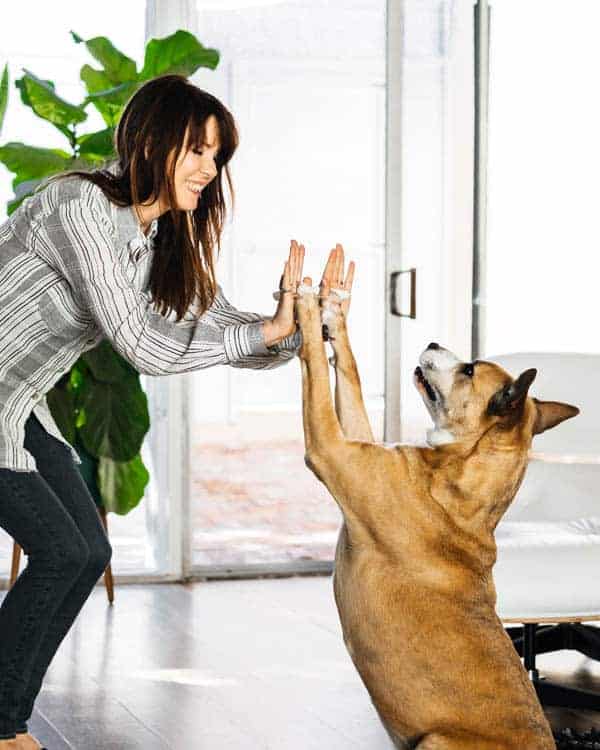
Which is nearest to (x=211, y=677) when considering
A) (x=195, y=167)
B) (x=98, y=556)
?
(x=98, y=556)

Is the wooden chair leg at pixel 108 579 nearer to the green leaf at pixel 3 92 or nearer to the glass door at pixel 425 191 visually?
the glass door at pixel 425 191

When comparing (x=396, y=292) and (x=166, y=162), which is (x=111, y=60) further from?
(x=166, y=162)

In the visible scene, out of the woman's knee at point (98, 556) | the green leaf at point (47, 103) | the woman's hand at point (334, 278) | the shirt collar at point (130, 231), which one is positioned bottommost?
the woman's knee at point (98, 556)

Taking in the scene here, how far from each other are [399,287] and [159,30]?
1369mm

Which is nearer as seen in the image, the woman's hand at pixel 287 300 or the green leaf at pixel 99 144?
the woman's hand at pixel 287 300

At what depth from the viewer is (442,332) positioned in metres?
5.20

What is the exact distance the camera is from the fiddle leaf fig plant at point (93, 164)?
430 cm

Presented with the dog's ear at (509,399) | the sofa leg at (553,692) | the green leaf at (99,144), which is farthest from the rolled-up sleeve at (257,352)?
the green leaf at (99,144)

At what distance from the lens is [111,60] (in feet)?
14.4

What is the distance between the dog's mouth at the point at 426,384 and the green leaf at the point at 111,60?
2208mm

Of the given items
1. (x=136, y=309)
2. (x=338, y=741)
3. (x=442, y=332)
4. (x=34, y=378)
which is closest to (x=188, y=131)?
(x=136, y=309)

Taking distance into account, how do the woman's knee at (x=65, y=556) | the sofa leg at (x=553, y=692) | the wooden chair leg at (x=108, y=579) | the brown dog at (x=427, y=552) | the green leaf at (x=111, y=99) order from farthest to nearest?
1. the wooden chair leg at (x=108, y=579)
2. the green leaf at (x=111, y=99)
3. the sofa leg at (x=553, y=692)
4. the woman's knee at (x=65, y=556)
5. the brown dog at (x=427, y=552)

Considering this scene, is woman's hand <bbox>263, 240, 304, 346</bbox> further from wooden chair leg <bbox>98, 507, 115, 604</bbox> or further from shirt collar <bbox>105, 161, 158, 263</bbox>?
wooden chair leg <bbox>98, 507, 115, 604</bbox>

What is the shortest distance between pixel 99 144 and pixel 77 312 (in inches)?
77.7
